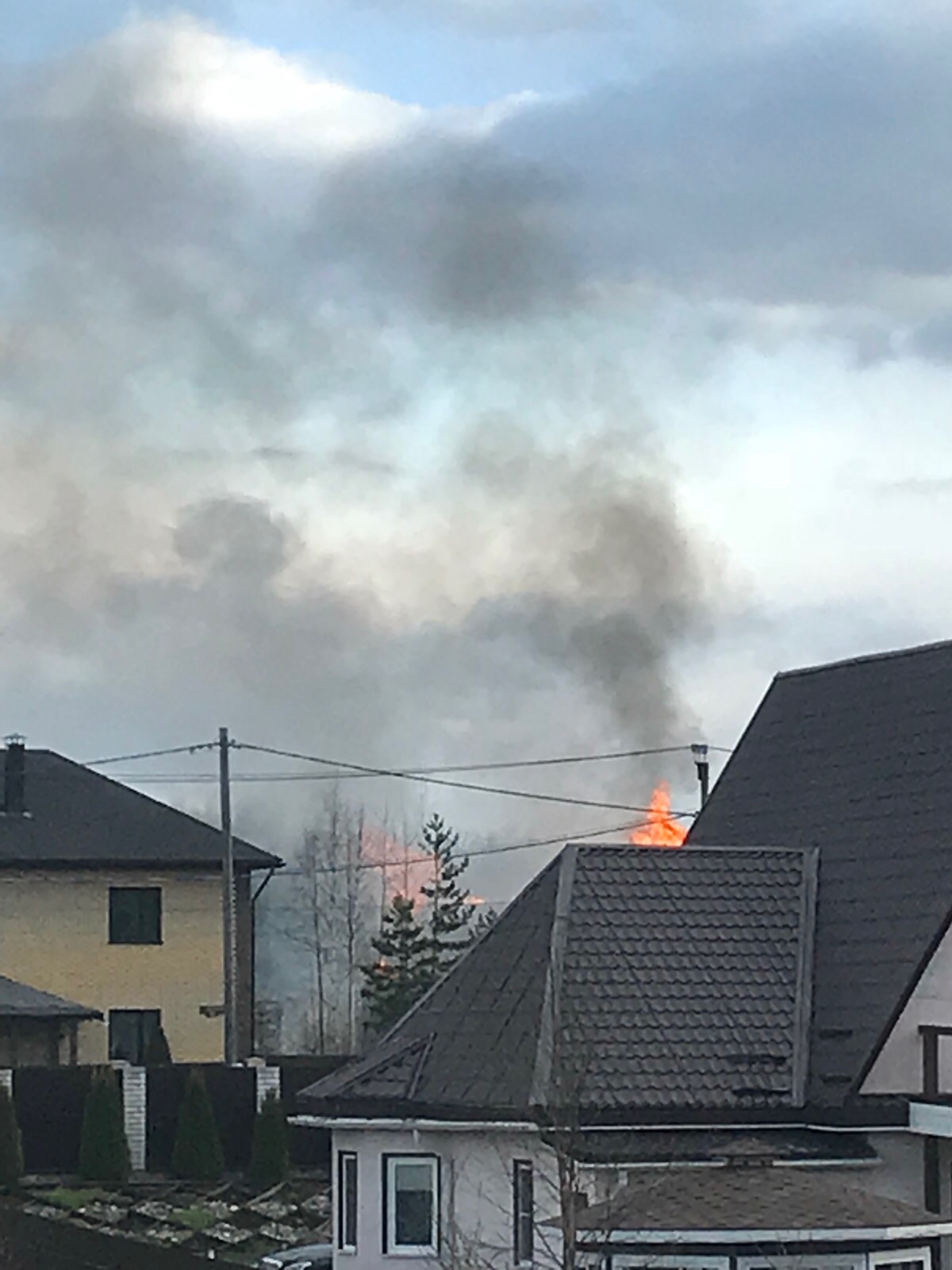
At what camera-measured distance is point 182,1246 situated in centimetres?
3155

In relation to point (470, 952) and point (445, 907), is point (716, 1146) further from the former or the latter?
point (445, 907)

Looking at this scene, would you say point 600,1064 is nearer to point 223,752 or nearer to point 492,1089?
point 492,1089

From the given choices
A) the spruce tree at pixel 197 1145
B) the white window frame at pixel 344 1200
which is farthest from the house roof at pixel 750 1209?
the spruce tree at pixel 197 1145

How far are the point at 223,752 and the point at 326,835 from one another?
159 feet

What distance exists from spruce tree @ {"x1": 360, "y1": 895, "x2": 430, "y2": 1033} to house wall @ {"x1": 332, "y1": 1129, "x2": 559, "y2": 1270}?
38.6 m

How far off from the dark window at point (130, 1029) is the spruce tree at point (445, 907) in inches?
659

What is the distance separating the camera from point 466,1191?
22.6 m

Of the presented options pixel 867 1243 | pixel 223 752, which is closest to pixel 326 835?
pixel 223 752

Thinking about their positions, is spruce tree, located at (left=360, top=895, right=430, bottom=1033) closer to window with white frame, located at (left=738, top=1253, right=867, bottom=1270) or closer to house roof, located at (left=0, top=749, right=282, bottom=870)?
house roof, located at (left=0, top=749, right=282, bottom=870)

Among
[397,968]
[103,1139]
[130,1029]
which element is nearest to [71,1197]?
[103,1139]

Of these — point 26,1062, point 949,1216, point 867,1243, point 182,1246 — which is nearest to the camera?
point 867,1243

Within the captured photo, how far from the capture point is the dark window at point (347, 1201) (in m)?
23.5

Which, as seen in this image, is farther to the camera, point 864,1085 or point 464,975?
point 464,975

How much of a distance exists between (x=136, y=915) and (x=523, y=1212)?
28154 mm
